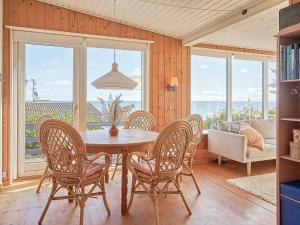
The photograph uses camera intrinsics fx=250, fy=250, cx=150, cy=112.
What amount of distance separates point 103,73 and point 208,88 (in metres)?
2.25

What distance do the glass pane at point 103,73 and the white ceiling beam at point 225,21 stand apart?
37.0 inches

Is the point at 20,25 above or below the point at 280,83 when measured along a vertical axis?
above

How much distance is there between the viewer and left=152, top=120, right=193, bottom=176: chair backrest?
7.66 ft

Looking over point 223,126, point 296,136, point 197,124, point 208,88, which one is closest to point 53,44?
point 197,124

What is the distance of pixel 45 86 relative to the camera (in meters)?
3.94

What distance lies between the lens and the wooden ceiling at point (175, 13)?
3217 mm

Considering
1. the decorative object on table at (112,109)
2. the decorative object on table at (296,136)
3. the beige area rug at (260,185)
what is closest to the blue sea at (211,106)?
the beige area rug at (260,185)

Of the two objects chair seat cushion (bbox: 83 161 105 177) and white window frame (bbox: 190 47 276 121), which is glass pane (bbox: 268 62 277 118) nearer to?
white window frame (bbox: 190 47 276 121)

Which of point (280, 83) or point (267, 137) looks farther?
point (267, 137)

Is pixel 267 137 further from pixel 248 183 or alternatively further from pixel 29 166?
pixel 29 166

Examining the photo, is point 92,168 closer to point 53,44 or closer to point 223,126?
point 53,44

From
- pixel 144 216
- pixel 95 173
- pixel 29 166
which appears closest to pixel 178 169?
pixel 144 216

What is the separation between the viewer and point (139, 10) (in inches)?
143

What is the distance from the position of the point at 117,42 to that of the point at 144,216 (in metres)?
2.84
